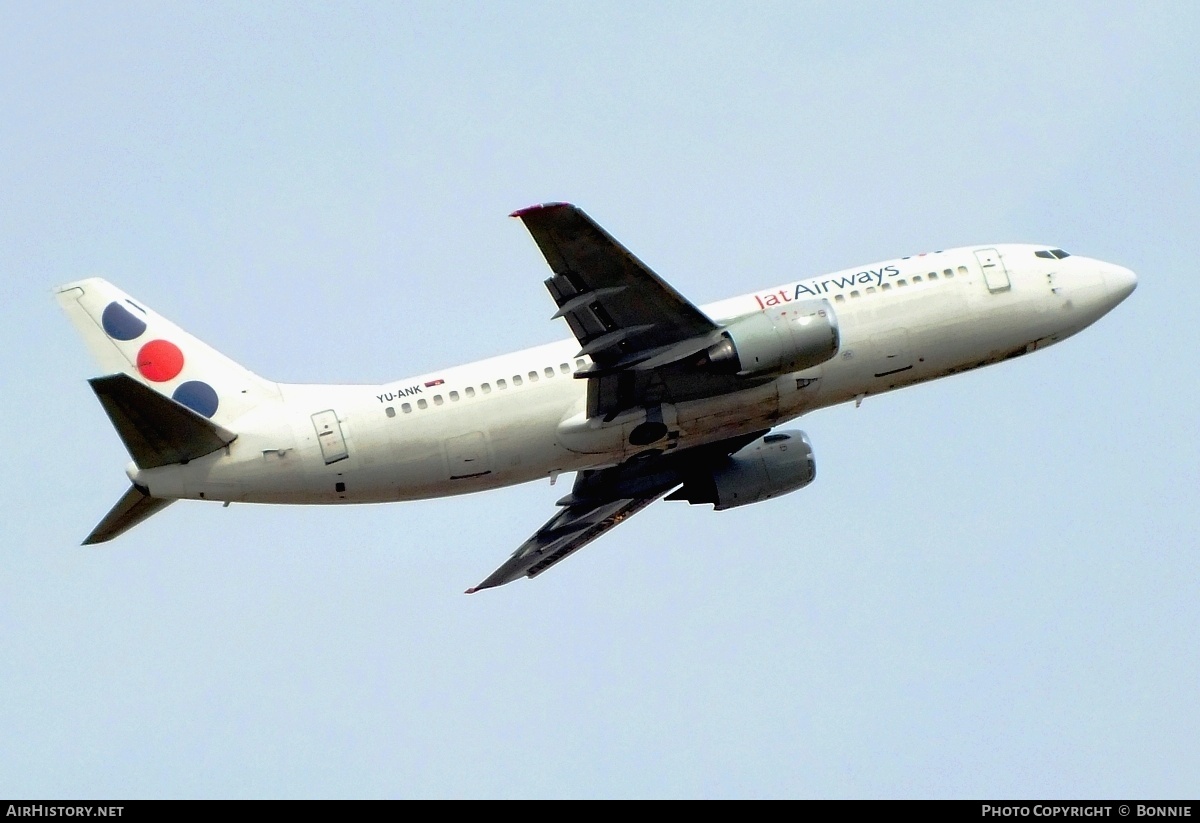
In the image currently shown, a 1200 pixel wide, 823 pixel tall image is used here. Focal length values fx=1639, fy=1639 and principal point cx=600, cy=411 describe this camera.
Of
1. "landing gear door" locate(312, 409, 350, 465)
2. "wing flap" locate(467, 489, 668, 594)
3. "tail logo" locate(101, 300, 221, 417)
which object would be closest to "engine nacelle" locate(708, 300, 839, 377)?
"wing flap" locate(467, 489, 668, 594)

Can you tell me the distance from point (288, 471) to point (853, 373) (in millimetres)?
15938

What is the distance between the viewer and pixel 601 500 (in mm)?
52125

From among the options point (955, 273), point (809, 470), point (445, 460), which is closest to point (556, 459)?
point (445, 460)

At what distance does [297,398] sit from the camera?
45.4 meters

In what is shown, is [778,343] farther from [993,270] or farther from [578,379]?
[993,270]

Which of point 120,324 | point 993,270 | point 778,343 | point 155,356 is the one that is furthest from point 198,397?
point 993,270

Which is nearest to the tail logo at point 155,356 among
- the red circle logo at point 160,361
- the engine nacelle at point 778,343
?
the red circle logo at point 160,361

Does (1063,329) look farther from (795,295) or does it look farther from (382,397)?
(382,397)

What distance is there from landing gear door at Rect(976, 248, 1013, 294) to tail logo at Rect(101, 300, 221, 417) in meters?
22.6

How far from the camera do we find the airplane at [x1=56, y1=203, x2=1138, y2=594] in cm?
4300

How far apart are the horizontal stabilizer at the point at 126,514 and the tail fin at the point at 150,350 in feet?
10.3

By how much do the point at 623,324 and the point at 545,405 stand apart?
343 cm

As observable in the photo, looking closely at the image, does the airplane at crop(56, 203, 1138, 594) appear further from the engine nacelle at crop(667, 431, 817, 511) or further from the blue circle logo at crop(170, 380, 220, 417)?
the engine nacelle at crop(667, 431, 817, 511)

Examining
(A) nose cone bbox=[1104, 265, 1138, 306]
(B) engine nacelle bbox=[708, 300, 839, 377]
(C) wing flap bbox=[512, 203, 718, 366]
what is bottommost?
(B) engine nacelle bbox=[708, 300, 839, 377]
